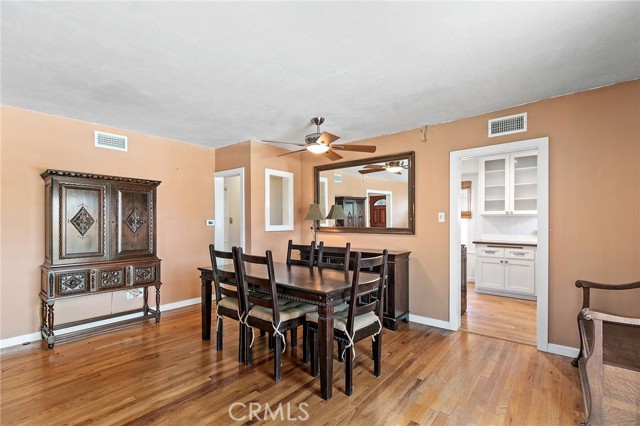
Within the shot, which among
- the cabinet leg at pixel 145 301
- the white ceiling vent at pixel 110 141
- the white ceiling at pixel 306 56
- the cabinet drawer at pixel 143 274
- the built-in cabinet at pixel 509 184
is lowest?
the cabinet leg at pixel 145 301

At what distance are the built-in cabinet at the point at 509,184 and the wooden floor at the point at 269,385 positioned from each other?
9.62ft

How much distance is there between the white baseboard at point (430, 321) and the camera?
3.75 m

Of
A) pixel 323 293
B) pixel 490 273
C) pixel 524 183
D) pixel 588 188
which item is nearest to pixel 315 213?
pixel 323 293

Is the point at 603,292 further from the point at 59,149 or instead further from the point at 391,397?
the point at 59,149

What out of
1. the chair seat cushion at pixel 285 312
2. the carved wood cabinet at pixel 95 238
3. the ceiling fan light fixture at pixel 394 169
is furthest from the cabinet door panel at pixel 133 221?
the ceiling fan light fixture at pixel 394 169

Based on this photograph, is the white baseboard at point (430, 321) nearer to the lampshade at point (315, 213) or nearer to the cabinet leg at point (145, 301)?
the lampshade at point (315, 213)

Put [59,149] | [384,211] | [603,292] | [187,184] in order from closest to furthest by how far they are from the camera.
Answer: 1. [603,292]
2. [59,149]
3. [384,211]
4. [187,184]

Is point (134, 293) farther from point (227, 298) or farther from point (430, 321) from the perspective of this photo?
point (430, 321)

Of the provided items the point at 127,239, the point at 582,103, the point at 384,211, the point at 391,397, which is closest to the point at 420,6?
the point at 582,103

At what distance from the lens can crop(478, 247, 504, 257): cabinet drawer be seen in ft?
17.3

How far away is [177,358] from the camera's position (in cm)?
293

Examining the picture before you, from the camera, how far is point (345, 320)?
2402mm

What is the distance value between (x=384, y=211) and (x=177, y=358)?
3.00 meters

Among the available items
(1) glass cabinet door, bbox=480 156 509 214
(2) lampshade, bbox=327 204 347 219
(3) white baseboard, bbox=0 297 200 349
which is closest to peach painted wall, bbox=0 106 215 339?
(3) white baseboard, bbox=0 297 200 349
